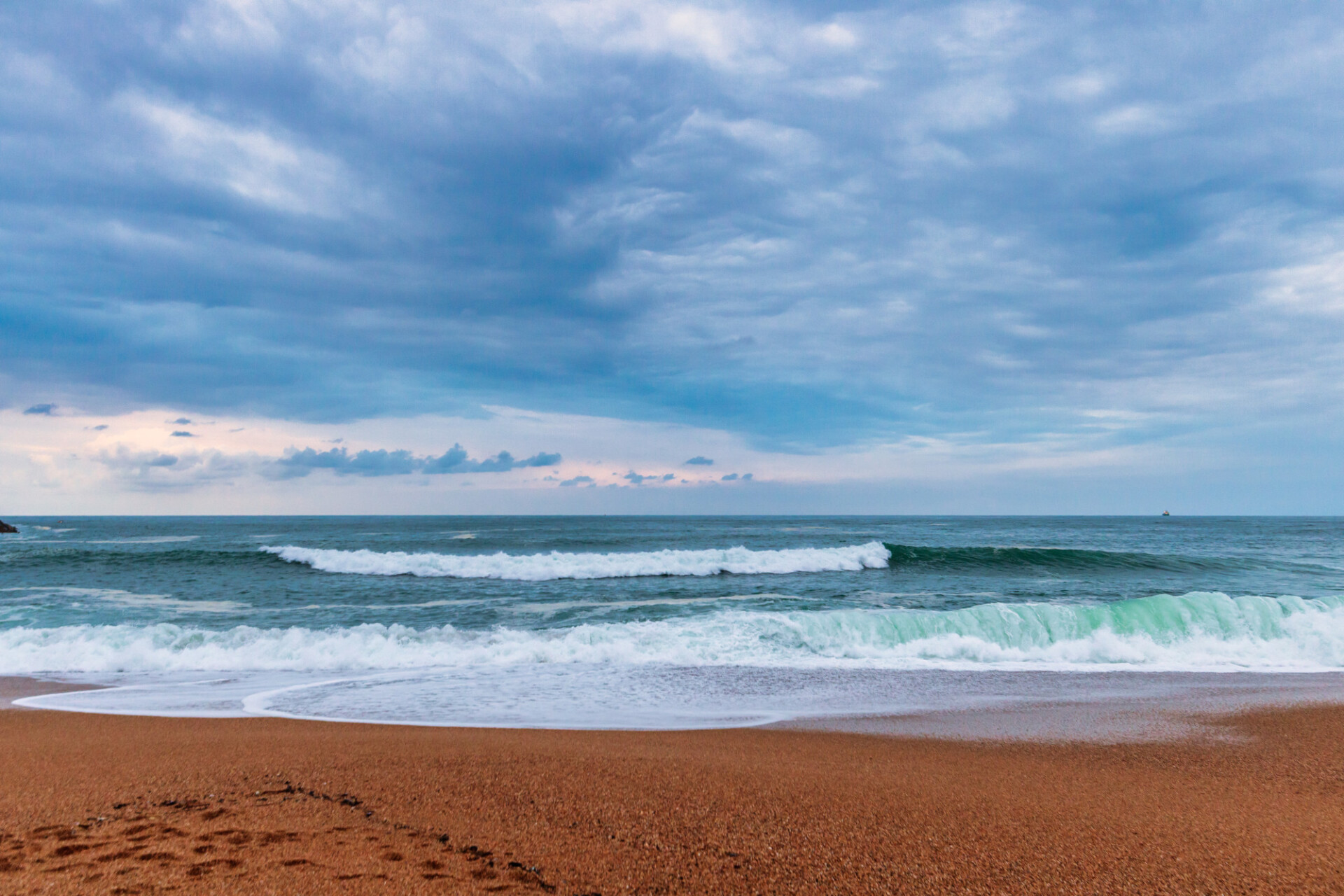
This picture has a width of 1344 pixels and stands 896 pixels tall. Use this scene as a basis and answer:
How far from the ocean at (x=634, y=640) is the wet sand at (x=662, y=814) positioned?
5.16ft

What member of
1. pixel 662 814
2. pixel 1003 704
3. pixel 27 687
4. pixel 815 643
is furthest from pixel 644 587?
pixel 662 814

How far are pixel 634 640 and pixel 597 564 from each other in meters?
15.1

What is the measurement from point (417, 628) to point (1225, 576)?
26113 millimetres

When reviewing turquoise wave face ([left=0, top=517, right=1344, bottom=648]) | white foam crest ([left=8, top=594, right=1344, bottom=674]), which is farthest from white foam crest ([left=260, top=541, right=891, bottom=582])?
white foam crest ([left=8, top=594, right=1344, bottom=674])

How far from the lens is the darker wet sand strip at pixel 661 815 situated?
2.90m

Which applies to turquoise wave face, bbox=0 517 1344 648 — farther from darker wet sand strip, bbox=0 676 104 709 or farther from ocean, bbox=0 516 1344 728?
Result: darker wet sand strip, bbox=0 676 104 709

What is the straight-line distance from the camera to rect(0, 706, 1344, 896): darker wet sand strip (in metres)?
2.90

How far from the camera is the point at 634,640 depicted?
10.9 meters

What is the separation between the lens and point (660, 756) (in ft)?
15.9

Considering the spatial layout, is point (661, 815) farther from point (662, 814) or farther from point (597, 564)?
point (597, 564)

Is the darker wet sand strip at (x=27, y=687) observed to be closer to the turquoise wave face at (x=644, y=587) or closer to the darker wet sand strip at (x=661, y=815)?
the turquoise wave face at (x=644, y=587)

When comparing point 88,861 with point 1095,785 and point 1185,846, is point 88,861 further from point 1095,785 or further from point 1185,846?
point 1095,785

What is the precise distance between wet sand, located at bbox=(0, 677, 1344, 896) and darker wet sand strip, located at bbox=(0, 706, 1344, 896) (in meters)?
0.02

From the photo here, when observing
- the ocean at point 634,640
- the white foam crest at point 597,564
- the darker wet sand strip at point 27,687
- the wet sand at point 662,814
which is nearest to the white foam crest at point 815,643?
the ocean at point 634,640
